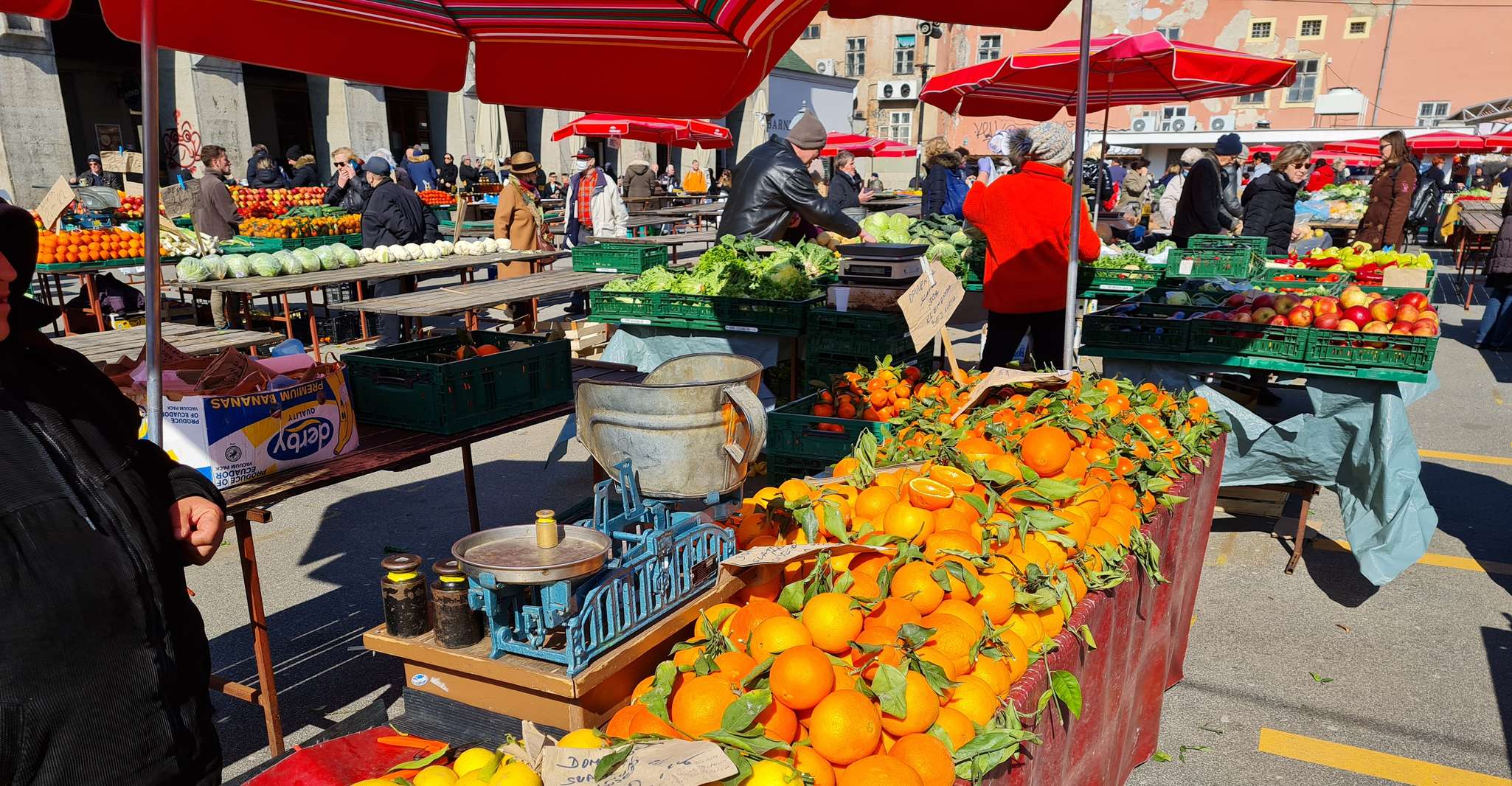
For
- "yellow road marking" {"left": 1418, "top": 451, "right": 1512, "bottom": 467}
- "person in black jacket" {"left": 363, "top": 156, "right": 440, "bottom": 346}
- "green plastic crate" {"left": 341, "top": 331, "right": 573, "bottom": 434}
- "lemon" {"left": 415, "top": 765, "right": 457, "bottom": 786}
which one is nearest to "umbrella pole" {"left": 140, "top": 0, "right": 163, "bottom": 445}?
→ "green plastic crate" {"left": 341, "top": 331, "right": 573, "bottom": 434}

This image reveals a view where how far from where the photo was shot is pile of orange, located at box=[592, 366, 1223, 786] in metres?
1.64

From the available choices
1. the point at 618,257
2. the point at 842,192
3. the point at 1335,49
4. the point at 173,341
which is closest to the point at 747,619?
the point at 173,341

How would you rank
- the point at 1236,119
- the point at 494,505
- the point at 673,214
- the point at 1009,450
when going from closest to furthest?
the point at 1009,450 → the point at 494,505 → the point at 673,214 → the point at 1236,119

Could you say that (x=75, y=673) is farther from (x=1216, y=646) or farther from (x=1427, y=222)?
(x=1427, y=222)

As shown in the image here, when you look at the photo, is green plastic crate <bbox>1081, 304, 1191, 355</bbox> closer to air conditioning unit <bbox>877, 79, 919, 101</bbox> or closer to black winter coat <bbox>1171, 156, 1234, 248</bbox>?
black winter coat <bbox>1171, 156, 1234, 248</bbox>

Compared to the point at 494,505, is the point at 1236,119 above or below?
above

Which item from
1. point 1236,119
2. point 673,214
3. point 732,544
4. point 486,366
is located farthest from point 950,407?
point 1236,119

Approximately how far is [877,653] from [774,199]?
199 inches

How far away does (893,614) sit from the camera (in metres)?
1.98

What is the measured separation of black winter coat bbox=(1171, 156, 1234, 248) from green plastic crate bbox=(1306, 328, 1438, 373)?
4.71 m

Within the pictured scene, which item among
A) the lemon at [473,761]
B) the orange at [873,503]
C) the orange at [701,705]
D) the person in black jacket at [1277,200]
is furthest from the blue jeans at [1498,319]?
the lemon at [473,761]

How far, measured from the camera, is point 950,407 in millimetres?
3475

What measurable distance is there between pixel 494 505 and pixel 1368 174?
35097 millimetres

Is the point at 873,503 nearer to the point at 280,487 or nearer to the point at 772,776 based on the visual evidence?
the point at 772,776
